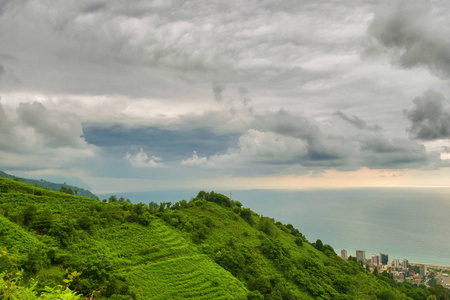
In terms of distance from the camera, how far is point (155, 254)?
40906mm

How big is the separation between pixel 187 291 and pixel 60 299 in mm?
29111

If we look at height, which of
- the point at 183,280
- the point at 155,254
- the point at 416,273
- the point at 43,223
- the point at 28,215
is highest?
the point at 28,215

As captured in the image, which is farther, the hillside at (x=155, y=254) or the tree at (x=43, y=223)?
the tree at (x=43, y=223)

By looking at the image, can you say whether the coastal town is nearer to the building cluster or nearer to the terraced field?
the building cluster

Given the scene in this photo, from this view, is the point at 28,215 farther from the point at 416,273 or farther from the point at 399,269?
the point at 416,273

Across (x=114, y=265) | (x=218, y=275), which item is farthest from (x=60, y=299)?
(x=218, y=275)

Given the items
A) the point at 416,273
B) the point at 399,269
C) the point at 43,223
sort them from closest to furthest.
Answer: the point at 43,223 → the point at 416,273 → the point at 399,269

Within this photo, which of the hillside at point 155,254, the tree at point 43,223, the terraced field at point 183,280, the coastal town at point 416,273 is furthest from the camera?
the coastal town at point 416,273

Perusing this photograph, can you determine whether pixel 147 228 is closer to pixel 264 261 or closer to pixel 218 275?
pixel 218 275

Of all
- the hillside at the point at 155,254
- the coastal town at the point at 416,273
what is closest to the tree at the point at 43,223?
the hillside at the point at 155,254

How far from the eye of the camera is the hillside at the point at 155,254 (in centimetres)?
2912

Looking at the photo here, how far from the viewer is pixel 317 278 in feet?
192

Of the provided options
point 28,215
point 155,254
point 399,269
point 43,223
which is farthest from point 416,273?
point 28,215

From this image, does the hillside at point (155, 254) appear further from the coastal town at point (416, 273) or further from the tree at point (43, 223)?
the coastal town at point (416, 273)
